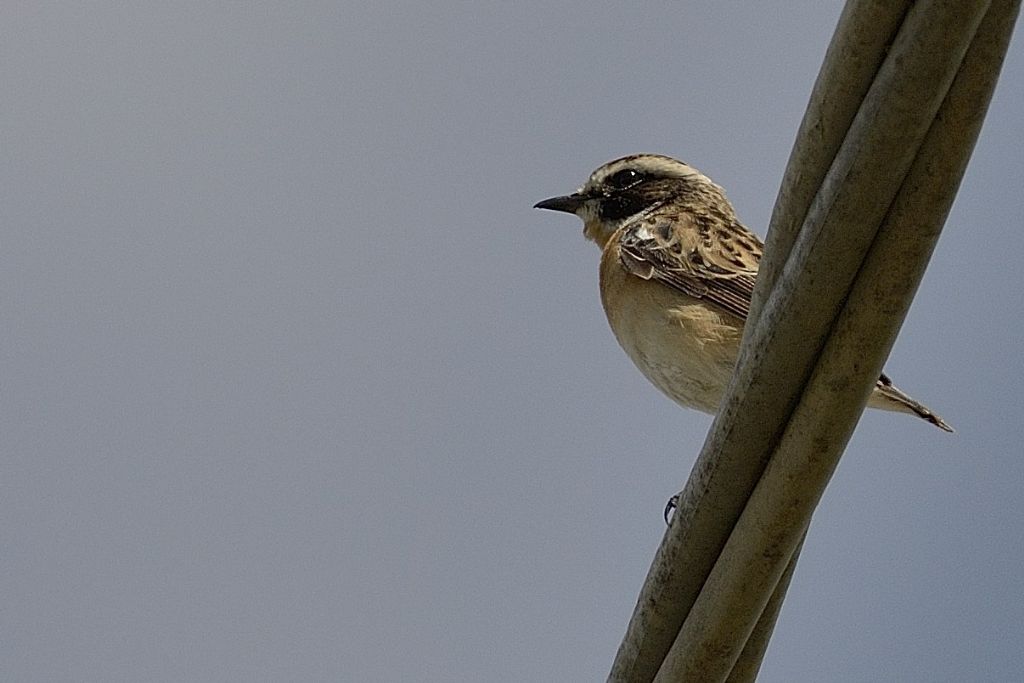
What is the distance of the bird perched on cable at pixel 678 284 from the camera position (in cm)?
631

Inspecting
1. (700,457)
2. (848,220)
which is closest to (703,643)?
(700,457)

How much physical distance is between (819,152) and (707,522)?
67cm

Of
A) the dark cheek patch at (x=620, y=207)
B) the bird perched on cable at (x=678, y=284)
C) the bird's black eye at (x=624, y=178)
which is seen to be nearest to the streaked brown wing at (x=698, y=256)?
the bird perched on cable at (x=678, y=284)

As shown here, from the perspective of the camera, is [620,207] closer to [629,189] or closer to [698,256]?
[629,189]

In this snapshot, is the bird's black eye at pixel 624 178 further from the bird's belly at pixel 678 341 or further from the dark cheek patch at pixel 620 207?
the bird's belly at pixel 678 341

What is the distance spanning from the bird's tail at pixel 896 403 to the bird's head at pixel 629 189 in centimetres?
240

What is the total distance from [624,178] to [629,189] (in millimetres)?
73

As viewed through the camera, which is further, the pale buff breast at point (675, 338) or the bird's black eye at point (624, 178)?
the bird's black eye at point (624, 178)

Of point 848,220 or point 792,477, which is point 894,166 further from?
point 792,477

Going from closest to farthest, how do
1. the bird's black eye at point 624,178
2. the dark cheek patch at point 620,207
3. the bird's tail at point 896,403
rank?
the bird's tail at point 896,403 → the dark cheek patch at point 620,207 → the bird's black eye at point 624,178

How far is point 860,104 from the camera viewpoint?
2.19m

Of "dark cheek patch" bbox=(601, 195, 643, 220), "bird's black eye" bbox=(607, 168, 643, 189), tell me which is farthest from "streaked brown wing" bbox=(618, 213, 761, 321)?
"bird's black eye" bbox=(607, 168, 643, 189)

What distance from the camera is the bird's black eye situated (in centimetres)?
833

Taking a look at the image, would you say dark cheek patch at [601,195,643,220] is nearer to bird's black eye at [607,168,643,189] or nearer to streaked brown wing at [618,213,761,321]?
bird's black eye at [607,168,643,189]
